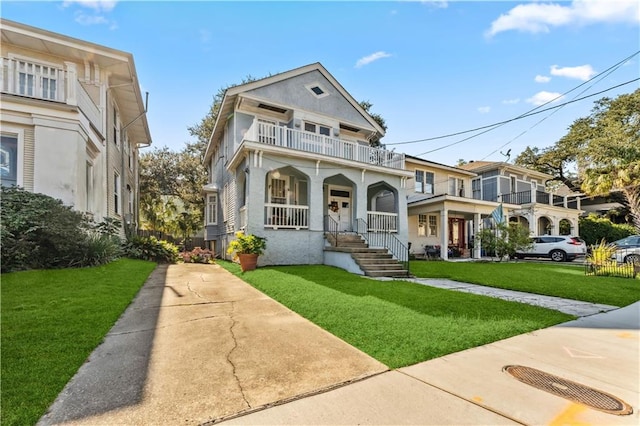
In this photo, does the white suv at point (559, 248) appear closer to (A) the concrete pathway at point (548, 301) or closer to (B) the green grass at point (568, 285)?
(B) the green grass at point (568, 285)

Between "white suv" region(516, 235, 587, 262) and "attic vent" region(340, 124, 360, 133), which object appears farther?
"white suv" region(516, 235, 587, 262)

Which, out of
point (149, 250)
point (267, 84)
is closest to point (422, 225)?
point (267, 84)

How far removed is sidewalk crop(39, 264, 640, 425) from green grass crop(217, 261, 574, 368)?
22 cm

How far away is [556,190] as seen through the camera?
1286 inches

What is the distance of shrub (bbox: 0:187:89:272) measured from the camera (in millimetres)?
6730

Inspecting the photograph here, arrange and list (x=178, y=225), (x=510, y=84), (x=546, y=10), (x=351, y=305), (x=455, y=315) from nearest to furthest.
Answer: (x=455, y=315), (x=351, y=305), (x=546, y=10), (x=510, y=84), (x=178, y=225)

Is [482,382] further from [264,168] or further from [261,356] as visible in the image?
[264,168]

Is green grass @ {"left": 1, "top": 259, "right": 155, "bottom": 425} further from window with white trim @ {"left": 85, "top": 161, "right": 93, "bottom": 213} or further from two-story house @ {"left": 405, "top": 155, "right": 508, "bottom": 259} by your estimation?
two-story house @ {"left": 405, "top": 155, "right": 508, "bottom": 259}

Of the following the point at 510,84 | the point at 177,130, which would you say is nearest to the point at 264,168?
the point at 510,84

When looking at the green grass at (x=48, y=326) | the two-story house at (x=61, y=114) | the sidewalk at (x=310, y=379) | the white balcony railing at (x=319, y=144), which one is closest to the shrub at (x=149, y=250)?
the two-story house at (x=61, y=114)

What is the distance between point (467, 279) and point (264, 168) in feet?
26.2

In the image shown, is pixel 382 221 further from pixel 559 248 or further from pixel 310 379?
pixel 559 248

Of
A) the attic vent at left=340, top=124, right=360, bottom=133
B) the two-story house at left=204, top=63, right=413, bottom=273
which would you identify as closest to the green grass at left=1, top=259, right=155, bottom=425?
the two-story house at left=204, top=63, right=413, bottom=273

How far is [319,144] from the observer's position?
43.9 ft
